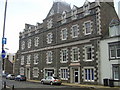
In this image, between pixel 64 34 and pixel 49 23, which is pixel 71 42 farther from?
pixel 49 23

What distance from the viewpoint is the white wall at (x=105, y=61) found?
25608mm

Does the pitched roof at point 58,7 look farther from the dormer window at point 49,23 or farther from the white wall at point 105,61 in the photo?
the white wall at point 105,61

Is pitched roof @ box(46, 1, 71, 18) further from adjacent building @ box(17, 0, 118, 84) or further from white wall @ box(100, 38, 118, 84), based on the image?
white wall @ box(100, 38, 118, 84)

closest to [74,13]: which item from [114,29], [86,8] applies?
[86,8]

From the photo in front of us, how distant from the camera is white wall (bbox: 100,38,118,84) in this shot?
84.0ft

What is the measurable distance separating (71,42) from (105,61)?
786 centimetres

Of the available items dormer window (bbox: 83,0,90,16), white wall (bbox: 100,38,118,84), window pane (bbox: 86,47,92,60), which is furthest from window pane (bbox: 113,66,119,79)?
dormer window (bbox: 83,0,90,16)

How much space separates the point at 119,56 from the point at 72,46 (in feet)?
30.0

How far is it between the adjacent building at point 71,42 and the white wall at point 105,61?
0.46 metres

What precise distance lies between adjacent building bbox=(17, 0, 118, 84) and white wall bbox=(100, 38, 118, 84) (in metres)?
0.46

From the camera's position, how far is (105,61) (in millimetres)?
26266

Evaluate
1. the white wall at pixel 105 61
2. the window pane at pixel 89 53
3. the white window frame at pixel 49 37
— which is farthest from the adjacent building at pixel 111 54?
the white window frame at pixel 49 37

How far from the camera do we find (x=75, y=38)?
104ft

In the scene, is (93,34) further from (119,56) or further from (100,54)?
(119,56)
